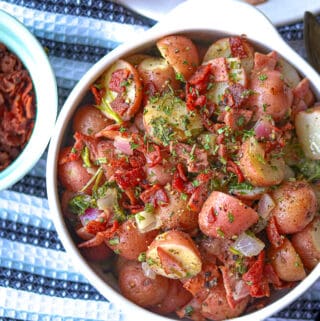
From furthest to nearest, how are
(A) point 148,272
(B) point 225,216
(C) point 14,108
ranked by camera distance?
1. (C) point 14,108
2. (A) point 148,272
3. (B) point 225,216

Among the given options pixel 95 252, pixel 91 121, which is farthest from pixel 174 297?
pixel 91 121

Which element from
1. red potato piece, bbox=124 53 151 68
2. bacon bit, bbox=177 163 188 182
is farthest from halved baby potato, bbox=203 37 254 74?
bacon bit, bbox=177 163 188 182

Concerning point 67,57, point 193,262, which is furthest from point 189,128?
point 67,57

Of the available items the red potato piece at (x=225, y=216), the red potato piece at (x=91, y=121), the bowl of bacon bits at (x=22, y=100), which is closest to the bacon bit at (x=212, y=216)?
the red potato piece at (x=225, y=216)

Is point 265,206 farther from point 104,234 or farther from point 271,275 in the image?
point 104,234

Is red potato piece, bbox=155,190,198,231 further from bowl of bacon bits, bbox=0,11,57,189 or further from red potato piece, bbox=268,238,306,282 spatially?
bowl of bacon bits, bbox=0,11,57,189

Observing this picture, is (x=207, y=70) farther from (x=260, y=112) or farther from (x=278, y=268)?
(x=278, y=268)
